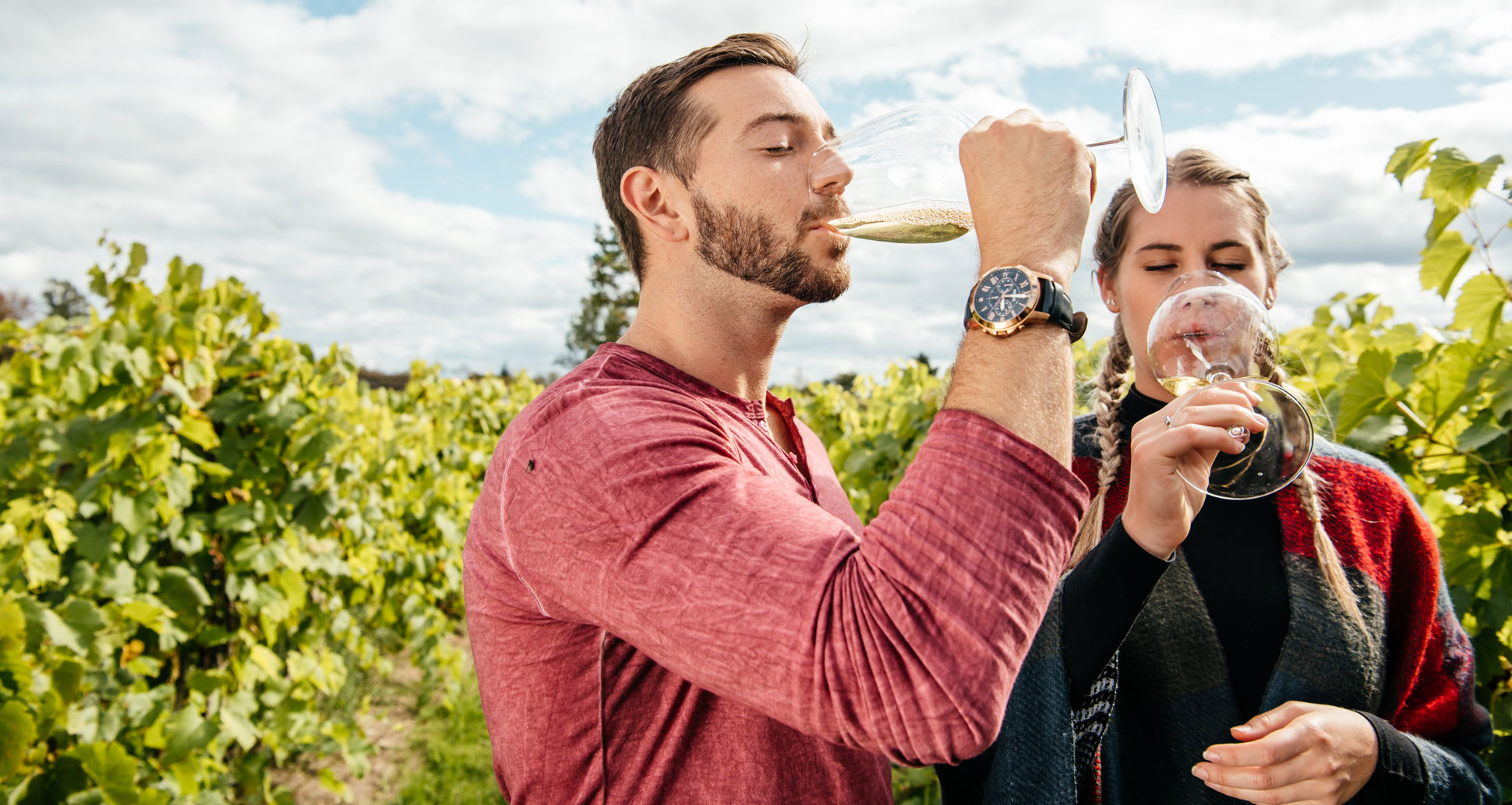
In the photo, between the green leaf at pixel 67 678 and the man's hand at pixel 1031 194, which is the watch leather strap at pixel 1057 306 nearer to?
the man's hand at pixel 1031 194

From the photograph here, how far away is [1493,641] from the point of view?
2348 mm

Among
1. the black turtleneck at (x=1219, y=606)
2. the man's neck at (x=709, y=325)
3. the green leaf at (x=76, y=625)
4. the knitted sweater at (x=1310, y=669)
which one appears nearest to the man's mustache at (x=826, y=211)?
the man's neck at (x=709, y=325)

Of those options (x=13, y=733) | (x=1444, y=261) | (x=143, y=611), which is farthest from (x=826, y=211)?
(x=143, y=611)

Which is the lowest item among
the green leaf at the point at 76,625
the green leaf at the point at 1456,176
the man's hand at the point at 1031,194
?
the green leaf at the point at 76,625

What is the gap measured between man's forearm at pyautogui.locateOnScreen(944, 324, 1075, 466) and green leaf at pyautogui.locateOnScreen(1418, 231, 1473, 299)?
2096 mm

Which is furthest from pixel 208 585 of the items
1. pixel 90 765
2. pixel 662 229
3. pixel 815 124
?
pixel 815 124

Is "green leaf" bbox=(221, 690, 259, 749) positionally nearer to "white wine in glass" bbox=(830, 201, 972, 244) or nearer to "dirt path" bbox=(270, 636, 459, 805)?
"dirt path" bbox=(270, 636, 459, 805)

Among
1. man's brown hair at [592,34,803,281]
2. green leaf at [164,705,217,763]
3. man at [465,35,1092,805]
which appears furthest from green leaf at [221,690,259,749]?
man's brown hair at [592,34,803,281]

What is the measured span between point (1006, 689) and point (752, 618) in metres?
0.32

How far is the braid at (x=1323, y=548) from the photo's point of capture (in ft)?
6.05

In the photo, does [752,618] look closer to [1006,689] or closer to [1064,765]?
[1006,689]

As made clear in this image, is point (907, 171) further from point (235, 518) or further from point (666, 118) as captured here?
point (235, 518)

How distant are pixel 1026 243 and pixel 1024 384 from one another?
213 mm

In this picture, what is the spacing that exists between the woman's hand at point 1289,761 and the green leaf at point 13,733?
2.73m
